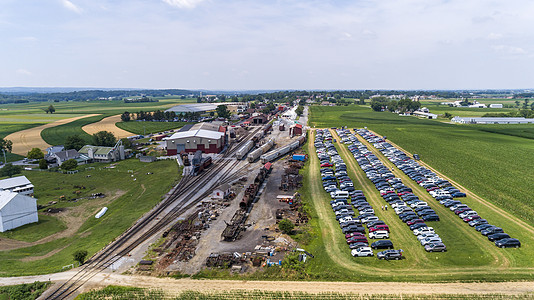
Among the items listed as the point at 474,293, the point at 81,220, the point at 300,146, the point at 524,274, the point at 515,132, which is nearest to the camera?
the point at 474,293

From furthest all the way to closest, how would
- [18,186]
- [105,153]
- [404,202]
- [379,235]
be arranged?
[105,153] → [18,186] → [404,202] → [379,235]

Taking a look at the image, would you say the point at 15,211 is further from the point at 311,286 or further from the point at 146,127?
the point at 146,127

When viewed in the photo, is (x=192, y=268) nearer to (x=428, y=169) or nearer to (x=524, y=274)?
(x=524, y=274)

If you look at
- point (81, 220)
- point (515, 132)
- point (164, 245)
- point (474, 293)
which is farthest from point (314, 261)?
point (515, 132)

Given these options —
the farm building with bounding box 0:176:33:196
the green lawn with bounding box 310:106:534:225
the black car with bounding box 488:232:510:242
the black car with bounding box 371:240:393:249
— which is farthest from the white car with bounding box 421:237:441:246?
the farm building with bounding box 0:176:33:196

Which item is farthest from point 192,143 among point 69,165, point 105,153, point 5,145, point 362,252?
point 362,252

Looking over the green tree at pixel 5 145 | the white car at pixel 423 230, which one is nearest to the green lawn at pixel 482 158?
the white car at pixel 423 230
